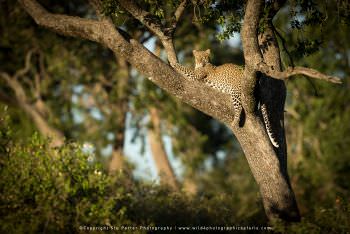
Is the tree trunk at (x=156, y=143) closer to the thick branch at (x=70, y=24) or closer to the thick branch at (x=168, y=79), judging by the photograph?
the thick branch at (x=70, y=24)

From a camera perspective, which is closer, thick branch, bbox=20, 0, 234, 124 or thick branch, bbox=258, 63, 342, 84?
thick branch, bbox=258, 63, 342, 84

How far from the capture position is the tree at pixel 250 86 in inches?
335

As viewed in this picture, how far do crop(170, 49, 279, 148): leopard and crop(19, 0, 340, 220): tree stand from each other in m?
0.11

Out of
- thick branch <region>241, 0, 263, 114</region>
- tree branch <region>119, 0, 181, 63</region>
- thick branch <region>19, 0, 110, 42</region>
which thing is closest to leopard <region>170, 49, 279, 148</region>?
tree branch <region>119, 0, 181, 63</region>

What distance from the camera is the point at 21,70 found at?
23.1 metres

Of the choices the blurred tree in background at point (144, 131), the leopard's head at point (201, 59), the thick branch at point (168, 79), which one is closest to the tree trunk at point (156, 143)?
the blurred tree in background at point (144, 131)

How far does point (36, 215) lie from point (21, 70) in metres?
14.6

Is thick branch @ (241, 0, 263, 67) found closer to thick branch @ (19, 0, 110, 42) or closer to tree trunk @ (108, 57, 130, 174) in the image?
thick branch @ (19, 0, 110, 42)

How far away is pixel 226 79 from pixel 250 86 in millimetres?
1222

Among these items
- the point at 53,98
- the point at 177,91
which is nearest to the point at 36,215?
the point at 177,91

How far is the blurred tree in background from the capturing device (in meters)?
9.57

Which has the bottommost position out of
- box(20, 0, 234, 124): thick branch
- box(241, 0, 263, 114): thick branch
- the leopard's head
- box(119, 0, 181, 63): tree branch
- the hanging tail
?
the leopard's head

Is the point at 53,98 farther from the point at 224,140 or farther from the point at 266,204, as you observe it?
the point at 266,204

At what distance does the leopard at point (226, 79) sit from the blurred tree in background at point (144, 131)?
66cm
